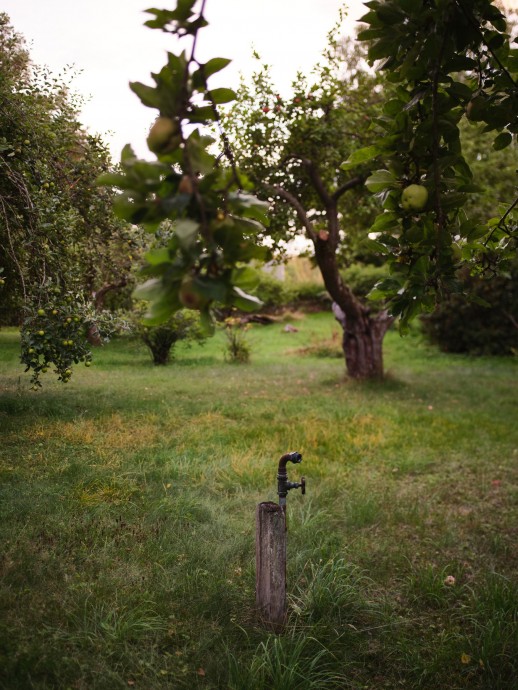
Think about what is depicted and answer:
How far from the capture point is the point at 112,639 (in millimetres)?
2576

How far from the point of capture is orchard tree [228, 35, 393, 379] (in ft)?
27.7

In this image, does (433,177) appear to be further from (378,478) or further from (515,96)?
(378,478)

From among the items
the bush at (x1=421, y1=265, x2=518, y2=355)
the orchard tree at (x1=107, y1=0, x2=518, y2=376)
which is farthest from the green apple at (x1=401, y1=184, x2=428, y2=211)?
the bush at (x1=421, y1=265, x2=518, y2=355)

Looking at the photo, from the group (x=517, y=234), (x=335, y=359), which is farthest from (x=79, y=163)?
(x=335, y=359)

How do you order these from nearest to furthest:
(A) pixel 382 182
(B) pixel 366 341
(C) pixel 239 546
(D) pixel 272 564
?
(A) pixel 382 182, (D) pixel 272 564, (C) pixel 239 546, (B) pixel 366 341

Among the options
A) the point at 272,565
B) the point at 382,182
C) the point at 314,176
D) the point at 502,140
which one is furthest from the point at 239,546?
the point at 314,176

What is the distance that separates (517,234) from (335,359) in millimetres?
12225

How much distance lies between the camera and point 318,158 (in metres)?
9.17

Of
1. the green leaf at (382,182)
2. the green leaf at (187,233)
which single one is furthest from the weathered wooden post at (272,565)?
the green leaf at (187,233)

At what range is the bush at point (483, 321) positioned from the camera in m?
14.0

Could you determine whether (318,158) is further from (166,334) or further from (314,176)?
(166,334)

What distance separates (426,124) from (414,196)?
10.2 inches

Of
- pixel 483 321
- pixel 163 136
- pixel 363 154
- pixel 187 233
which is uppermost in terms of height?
pixel 363 154

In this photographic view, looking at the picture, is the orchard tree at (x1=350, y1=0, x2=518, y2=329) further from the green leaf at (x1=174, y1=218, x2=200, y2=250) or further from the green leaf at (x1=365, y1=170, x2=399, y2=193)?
the green leaf at (x1=174, y1=218, x2=200, y2=250)
